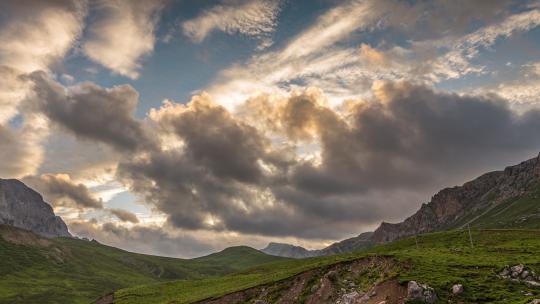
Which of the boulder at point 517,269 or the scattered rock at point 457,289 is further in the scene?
the boulder at point 517,269

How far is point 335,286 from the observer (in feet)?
201

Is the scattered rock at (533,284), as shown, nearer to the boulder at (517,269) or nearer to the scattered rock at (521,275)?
the scattered rock at (521,275)

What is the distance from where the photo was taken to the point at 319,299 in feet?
198

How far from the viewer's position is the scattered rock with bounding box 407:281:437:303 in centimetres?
4447

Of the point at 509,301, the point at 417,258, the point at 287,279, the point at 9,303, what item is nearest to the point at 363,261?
the point at 417,258

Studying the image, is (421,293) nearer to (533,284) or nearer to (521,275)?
(533,284)

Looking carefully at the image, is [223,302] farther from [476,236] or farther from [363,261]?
[476,236]

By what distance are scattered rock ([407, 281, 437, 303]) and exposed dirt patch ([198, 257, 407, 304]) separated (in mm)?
2621

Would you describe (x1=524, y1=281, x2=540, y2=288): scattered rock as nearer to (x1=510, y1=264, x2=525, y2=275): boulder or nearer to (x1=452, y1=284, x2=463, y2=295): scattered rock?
(x1=510, y1=264, x2=525, y2=275): boulder

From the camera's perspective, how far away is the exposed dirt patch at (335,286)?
51.7 m

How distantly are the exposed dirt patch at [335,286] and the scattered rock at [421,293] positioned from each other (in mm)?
2621

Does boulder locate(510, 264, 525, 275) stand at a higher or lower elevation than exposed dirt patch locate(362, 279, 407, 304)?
higher

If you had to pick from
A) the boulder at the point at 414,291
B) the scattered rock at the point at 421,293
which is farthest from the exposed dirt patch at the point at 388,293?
the scattered rock at the point at 421,293

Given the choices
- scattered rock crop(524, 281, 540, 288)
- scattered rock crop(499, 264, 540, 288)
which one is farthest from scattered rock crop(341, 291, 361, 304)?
scattered rock crop(524, 281, 540, 288)
